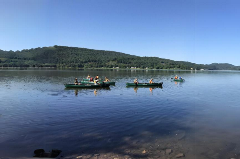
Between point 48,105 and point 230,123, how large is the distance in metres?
18.8

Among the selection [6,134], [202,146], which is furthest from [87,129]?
[202,146]

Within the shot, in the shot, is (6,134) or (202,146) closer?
(202,146)

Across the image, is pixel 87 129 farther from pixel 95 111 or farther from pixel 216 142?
pixel 216 142

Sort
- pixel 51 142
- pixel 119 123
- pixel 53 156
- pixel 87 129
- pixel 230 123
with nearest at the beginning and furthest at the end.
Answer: pixel 53 156 → pixel 51 142 → pixel 87 129 → pixel 119 123 → pixel 230 123

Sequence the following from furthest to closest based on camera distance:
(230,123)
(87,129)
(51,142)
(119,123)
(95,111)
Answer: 1. (95,111)
2. (230,123)
3. (119,123)
4. (87,129)
5. (51,142)

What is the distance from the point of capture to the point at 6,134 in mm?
13227

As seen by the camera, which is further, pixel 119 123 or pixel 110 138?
pixel 119 123

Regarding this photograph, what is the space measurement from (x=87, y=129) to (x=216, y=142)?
873 cm

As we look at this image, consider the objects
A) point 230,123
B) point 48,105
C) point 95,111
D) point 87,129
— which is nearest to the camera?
point 87,129

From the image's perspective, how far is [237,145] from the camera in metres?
12.2

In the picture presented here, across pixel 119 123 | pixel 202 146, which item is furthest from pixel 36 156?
pixel 202 146

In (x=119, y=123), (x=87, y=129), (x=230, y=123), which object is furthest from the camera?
(x=230, y=123)

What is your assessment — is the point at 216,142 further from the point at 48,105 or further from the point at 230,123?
the point at 48,105

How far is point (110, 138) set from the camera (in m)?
12.7
